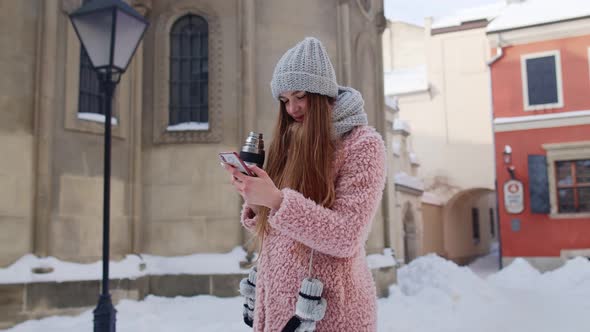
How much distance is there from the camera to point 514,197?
64.4 feet

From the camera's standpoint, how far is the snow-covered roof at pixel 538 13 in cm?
1972

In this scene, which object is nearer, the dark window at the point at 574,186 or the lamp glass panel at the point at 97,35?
the lamp glass panel at the point at 97,35

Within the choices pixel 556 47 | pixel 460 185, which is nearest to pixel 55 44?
pixel 556 47

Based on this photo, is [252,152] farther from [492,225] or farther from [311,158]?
[492,225]

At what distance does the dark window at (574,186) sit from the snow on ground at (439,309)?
17.5 feet

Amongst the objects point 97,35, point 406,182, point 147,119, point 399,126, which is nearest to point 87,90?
point 147,119

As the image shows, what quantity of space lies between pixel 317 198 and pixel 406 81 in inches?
1173

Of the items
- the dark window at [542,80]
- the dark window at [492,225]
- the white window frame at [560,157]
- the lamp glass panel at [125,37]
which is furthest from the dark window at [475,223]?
the lamp glass panel at [125,37]

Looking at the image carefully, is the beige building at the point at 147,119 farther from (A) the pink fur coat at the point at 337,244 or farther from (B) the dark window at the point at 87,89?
(A) the pink fur coat at the point at 337,244

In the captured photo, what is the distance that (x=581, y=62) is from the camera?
1936 centimetres

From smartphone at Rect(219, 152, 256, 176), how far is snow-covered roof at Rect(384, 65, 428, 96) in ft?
92.9

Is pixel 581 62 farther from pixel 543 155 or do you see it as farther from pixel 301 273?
pixel 301 273

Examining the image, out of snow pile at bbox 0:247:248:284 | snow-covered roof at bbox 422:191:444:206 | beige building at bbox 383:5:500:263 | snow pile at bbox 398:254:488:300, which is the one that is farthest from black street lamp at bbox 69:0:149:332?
beige building at bbox 383:5:500:263

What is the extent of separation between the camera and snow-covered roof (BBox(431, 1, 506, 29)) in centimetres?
2891
